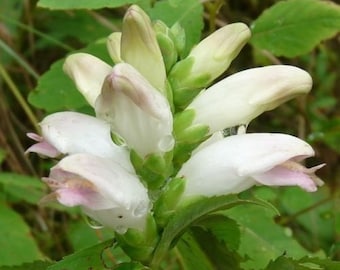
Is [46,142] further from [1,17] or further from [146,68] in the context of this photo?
[1,17]

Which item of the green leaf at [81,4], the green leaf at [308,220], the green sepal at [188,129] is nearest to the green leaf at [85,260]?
the green sepal at [188,129]

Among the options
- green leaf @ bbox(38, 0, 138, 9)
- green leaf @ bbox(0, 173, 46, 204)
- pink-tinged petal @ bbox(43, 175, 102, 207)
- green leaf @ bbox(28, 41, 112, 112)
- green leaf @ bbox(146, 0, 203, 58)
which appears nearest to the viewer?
pink-tinged petal @ bbox(43, 175, 102, 207)

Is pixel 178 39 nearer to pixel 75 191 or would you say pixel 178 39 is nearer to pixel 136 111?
pixel 136 111

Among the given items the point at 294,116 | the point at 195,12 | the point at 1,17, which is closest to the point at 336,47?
the point at 294,116

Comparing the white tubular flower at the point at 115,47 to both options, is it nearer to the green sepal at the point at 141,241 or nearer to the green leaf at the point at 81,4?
the green leaf at the point at 81,4

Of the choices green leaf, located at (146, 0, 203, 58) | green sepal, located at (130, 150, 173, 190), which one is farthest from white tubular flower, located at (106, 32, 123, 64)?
green leaf, located at (146, 0, 203, 58)

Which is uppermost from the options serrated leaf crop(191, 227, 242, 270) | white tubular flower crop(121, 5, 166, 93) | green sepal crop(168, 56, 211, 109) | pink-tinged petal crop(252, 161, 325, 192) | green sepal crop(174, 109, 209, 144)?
white tubular flower crop(121, 5, 166, 93)

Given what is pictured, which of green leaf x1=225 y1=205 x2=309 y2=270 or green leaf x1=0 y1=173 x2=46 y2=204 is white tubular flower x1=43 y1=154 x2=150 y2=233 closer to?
green leaf x1=225 y1=205 x2=309 y2=270

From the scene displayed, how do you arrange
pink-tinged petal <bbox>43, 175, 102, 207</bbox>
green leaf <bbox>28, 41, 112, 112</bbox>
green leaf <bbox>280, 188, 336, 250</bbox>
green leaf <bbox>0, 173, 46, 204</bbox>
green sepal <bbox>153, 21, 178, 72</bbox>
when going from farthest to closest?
green leaf <bbox>280, 188, 336, 250</bbox>, green leaf <bbox>0, 173, 46, 204</bbox>, green leaf <bbox>28, 41, 112, 112</bbox>, green sepal <bbox>153, 21, 178, 72</bbox>, pink-tinged petal <bbox>43, 175, 102, 207</bbox>
